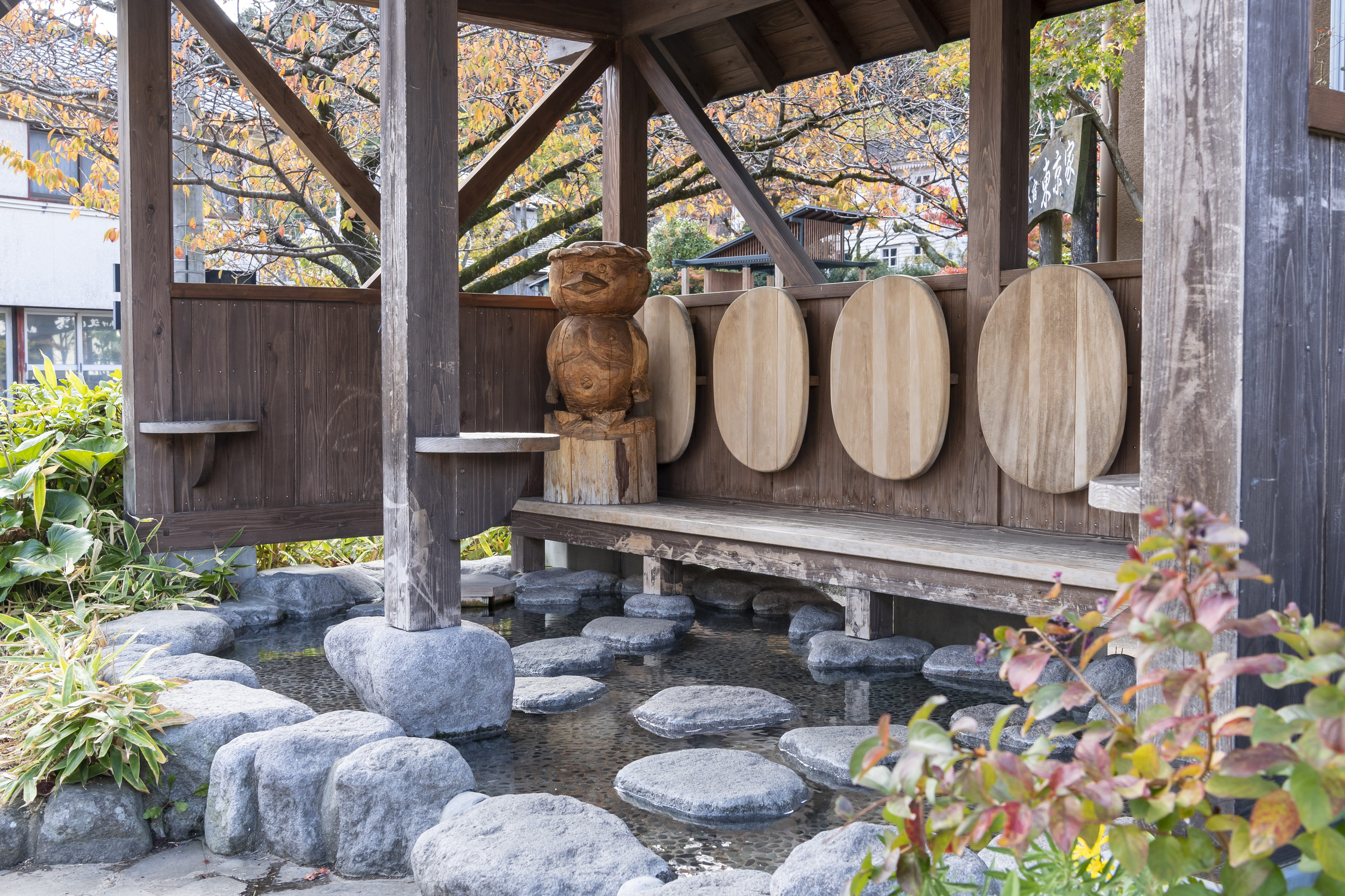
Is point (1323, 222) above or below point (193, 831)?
above

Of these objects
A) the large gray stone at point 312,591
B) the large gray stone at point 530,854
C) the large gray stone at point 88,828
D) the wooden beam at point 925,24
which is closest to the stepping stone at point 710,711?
the large gray stone at point 530,854

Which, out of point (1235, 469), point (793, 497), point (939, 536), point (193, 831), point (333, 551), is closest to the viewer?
point (1235, 469)

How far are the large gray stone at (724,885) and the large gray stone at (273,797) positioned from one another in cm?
105

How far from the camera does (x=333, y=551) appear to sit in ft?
24.5

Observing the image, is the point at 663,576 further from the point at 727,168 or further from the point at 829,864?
the point at 829,864

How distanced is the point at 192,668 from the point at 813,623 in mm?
2652

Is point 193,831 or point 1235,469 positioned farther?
point 193,831

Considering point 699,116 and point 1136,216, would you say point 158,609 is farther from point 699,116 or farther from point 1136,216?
point 1136,216

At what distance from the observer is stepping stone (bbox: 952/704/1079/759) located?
3.42 meters

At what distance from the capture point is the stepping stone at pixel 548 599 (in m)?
5.88

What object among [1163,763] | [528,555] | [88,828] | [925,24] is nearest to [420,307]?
[88,828]

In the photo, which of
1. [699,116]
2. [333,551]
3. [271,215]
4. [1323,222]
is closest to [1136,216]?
[699,116]

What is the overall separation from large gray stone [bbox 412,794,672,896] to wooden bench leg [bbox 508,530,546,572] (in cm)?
394

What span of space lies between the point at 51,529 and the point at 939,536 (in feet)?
12.9
